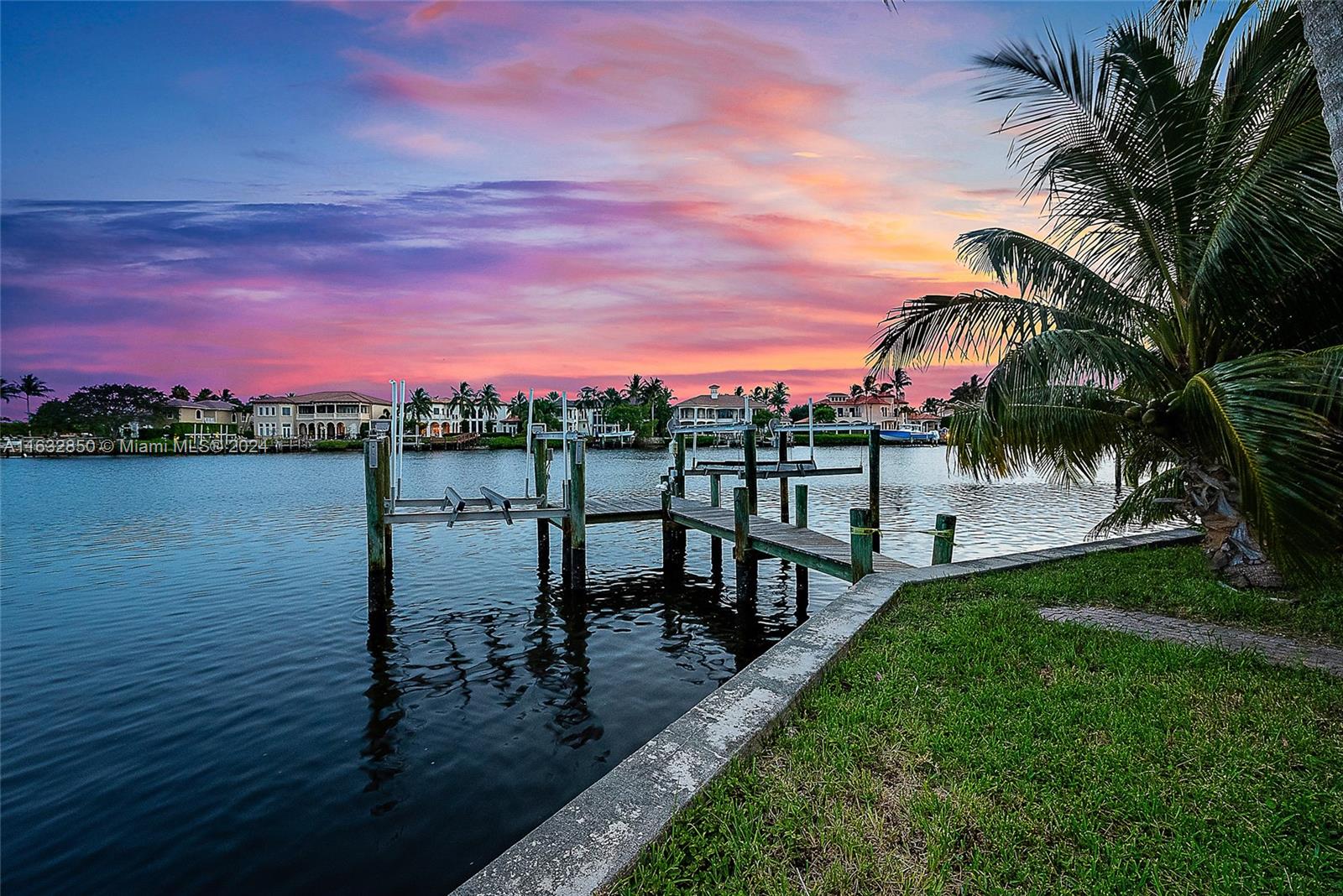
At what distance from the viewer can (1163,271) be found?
860cm

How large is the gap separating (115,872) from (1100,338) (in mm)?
11091

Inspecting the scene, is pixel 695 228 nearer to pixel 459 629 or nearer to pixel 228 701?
pixel 459 629

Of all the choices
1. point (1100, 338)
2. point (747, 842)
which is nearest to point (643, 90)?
point (1100, 338)

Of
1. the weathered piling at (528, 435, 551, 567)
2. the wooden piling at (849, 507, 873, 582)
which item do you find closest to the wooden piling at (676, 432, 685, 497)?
the weathered piling at (528, 435, 551, 567)

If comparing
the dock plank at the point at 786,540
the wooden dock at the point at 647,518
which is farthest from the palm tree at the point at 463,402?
the dock plank at the point at 786,540

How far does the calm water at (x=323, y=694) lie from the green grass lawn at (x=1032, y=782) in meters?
3.23

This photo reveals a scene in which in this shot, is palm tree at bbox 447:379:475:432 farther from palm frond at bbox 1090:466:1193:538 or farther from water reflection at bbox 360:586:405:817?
palm frond at bbox 1090:466:1193:538

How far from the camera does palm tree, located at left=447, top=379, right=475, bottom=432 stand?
12419 centimetres

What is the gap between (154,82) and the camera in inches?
619

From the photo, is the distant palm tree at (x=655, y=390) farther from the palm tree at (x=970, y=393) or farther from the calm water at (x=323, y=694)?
the palm tree at (x=970, y=393)

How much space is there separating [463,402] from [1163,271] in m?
124

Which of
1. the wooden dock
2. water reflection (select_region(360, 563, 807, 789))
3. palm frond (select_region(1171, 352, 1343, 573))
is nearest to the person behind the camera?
palm frond (select_region(1171, 352, 1343, 573))

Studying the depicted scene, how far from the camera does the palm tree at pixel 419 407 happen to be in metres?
114

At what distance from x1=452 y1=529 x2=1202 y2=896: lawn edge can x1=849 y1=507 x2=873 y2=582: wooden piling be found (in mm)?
2696
